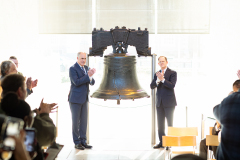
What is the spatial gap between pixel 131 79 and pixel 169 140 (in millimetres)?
973

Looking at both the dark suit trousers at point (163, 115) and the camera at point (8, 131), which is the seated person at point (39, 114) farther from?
the dark suit trousers at point (163, 115)

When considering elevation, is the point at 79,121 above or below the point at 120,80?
below

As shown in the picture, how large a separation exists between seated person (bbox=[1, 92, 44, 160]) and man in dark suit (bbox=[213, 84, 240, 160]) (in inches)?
58.8

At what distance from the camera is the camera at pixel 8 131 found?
2.04 metres

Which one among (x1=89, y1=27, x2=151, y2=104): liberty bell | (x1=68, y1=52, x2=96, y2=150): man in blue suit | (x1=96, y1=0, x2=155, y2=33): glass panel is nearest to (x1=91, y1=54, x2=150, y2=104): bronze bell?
(x1=89, y1=27, x2=151, y2=104): liberty bell

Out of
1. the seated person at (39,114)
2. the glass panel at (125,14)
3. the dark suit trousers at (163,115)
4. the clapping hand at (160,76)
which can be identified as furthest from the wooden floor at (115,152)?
the seated person at (39,114)

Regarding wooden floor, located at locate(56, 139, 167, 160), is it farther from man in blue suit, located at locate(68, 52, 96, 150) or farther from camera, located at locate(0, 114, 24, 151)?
camera, located at locate(0, 114, 24, 151)

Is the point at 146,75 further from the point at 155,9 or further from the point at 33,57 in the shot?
the point at 33,57

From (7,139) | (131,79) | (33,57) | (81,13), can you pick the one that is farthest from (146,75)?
(7,139)

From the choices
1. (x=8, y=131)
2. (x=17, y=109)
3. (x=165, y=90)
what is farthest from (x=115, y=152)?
(x=8, y=131)

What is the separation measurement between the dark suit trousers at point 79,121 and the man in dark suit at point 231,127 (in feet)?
10.1

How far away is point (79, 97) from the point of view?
5438mm

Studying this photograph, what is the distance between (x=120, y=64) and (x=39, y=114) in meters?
1.27

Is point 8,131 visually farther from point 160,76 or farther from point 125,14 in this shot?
point 125,14
